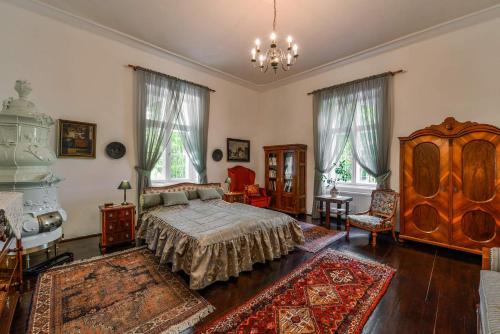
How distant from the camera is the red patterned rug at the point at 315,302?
1852 mm

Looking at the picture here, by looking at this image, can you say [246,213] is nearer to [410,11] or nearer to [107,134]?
[107,134]

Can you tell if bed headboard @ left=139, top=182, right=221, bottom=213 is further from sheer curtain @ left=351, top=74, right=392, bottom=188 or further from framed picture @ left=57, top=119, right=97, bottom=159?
sheer curtain @ left=351, top=74, right=392, bottom=188

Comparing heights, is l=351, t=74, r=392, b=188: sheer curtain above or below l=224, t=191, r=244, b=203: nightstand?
above

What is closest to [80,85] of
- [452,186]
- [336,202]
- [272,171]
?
[272,171]

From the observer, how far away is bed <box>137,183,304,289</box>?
2.48 metres

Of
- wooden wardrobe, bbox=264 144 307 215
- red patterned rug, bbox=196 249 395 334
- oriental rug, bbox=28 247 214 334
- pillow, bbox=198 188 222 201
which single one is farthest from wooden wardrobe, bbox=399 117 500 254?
oriental rug, bbox=28 247 214 334

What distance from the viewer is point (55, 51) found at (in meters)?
3.59

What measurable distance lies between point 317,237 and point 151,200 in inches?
120

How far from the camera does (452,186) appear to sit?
3.34m

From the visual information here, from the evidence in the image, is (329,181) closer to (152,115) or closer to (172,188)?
(172,188)

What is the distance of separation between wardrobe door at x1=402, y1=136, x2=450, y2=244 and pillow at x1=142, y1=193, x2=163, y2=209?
4310 mm

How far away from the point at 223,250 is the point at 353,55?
15.5 feet

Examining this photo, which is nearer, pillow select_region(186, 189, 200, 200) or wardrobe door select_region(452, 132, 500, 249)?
wardrobe door select_region(452, 132, 500, 249)

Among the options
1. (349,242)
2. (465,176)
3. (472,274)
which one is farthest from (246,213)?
(465,176)
